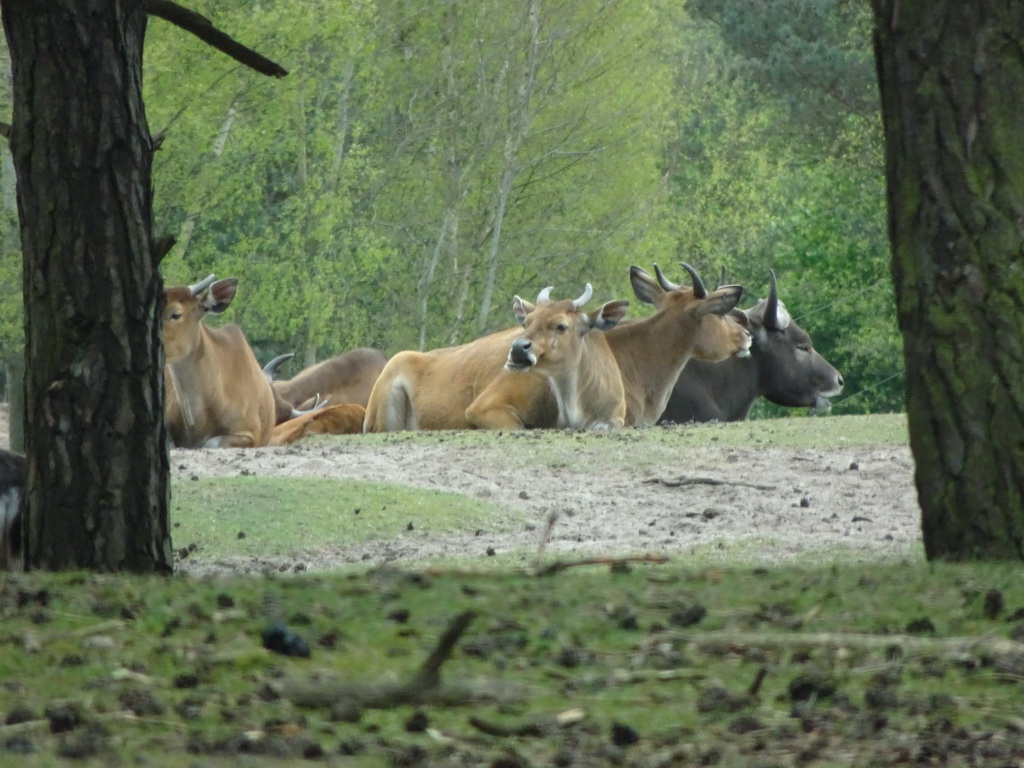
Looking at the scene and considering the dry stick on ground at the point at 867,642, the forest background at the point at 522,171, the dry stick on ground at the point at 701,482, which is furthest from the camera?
the forest background at the point at 522,171

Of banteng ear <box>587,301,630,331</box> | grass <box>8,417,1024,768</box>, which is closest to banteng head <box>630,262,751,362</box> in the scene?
banteng ear <box>587,301,630,331</box>

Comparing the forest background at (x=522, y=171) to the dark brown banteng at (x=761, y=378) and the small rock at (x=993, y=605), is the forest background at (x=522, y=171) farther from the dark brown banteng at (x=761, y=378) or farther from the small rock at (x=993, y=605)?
the small rock at (x=993, y=605)

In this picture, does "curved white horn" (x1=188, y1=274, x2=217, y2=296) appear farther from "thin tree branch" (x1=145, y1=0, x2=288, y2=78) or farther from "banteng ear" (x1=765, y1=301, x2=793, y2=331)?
"thin tree branch" (x1=145, y1=0, x2=288, y2=78)

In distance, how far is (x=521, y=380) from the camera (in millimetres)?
17562

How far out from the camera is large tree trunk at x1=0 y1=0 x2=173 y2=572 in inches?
225

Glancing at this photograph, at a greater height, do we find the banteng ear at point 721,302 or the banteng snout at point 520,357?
the banteng ear at point 721,302

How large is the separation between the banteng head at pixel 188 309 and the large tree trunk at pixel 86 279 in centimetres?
1029

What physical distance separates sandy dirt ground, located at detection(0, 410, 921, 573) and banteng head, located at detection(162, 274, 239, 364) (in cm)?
163

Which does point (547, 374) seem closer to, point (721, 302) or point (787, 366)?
point (721, 302)

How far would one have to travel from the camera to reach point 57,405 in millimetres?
5758

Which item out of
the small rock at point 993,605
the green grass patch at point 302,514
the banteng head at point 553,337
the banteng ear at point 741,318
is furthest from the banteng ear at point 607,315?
the small rock at point 993,605

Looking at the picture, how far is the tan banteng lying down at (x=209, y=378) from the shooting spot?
16375 millimetres

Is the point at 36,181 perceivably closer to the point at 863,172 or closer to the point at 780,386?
the point at 780,386

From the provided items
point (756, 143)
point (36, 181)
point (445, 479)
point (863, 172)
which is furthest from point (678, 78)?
point (36, 181)
